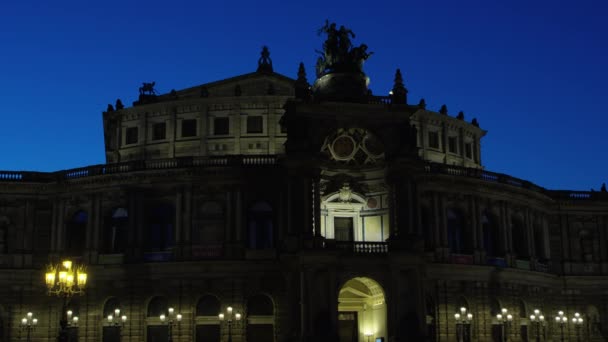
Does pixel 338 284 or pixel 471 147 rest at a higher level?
pixel 471 147

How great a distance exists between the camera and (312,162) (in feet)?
176

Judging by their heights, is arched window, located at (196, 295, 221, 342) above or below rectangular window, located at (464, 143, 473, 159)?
below

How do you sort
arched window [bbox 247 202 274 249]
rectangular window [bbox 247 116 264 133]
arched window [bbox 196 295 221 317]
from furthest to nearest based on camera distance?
1. rectangular window [bbox 247 116 264 133]
2. arched window [bbox 247 202 274 249]
3. arched window [bbox 196 295 221 317]

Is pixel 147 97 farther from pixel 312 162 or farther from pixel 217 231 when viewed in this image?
pixel 312 162

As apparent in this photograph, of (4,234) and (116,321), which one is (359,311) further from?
(4,234)

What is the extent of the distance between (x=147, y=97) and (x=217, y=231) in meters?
18.3

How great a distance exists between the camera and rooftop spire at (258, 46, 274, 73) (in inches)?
2852

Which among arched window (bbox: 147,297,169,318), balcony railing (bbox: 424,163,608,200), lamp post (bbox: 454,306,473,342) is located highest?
balcony railing (bbox: 424,163,608,200)

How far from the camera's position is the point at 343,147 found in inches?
2250

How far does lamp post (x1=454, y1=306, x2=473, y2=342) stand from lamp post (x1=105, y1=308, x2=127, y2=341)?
23187 mm

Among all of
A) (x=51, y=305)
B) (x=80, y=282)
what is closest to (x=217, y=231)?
(x=51, y=305)

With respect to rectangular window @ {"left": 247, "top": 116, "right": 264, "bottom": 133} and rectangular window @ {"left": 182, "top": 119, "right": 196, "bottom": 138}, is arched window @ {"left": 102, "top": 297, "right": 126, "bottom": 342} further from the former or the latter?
rectangular window @ {"left": 247, "top": 116, "right": 264, "bottom": 133}

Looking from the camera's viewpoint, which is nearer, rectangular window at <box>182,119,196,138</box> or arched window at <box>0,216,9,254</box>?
arched window at <box>0,216,9,254</box>

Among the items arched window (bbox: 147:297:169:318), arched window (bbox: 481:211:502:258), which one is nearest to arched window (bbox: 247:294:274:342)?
arched window (bbox: 147:297:169:318)
